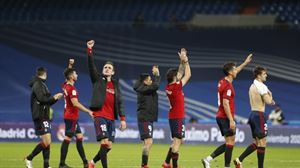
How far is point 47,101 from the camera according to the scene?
16.6 m

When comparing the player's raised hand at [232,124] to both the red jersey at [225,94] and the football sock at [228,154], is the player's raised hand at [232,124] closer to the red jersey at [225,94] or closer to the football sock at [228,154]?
the red jersey at [225,94]

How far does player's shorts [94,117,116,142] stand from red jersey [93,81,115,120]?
91 millimetres

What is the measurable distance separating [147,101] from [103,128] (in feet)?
6.57

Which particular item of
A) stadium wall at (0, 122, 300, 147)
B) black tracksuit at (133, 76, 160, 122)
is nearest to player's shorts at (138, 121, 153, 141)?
black tracksuit at (133, 76, 160, 122)

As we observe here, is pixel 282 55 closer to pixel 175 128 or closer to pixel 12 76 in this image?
pixel 12 76

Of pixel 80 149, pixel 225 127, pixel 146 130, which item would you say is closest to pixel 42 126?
pixel 80 149

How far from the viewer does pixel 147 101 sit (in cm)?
1705

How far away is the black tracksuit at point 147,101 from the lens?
16.9 m

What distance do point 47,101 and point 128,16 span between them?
71.0ft

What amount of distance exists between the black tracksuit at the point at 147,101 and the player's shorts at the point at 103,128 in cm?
156

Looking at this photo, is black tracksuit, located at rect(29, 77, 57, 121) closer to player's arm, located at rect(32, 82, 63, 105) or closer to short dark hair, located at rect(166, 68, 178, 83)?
player's arm, located at rect(32, 82, 63, 105)

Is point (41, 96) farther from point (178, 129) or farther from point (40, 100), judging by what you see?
point (178, 129)

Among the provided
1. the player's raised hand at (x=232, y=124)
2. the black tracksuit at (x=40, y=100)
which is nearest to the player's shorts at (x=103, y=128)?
the black tracksuit at (x=40, y=100)

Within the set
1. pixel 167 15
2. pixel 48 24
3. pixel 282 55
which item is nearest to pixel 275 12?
pixel 282 55
